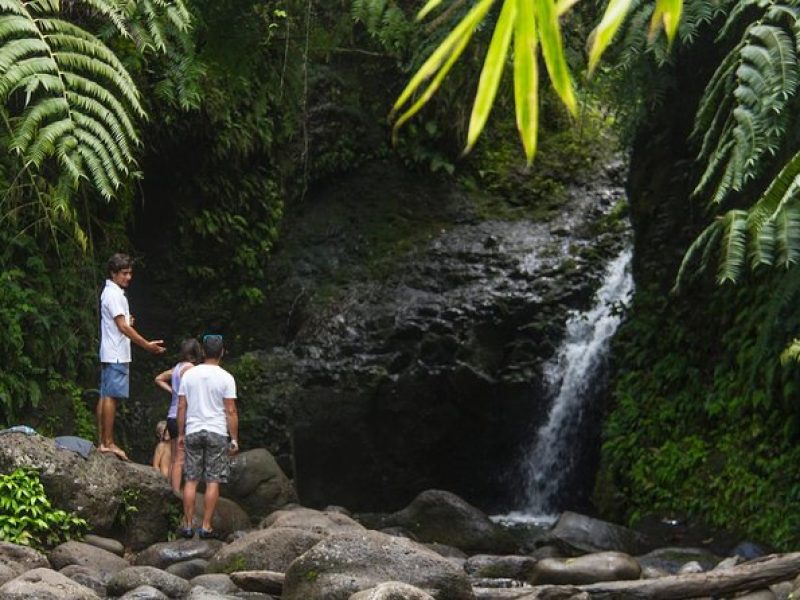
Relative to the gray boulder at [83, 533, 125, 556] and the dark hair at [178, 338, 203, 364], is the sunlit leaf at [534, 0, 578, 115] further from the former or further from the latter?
the dark hair at [178, 338, 203, 364]

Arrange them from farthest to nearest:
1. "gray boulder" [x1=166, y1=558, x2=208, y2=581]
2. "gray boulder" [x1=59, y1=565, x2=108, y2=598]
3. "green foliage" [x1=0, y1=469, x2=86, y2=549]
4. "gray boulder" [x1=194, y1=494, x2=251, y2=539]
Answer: "gray boulder" [x1=194, y1=494, x2=251, y2=539], "green foliage" [x1=0, y1=469, x2=86, y2=549], "gray boulder" [x1=166, y1=558, x2=208, y2=581], "gray boulder" [x1=59, y1=565, x2=108, y2=598]

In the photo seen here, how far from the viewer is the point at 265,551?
720cm

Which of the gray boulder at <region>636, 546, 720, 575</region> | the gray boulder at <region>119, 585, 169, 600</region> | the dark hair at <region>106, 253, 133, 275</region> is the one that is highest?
the dark hair at <region>106, 253, 133, 275</region>

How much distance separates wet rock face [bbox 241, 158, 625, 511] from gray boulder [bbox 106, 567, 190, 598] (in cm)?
444

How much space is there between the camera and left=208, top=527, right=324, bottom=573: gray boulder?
714 centimetres

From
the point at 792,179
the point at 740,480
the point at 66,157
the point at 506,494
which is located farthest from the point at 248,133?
the point at 792,179

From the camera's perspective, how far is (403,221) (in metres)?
13.9

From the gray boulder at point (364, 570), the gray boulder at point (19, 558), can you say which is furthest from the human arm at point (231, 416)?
the gray boulder at point (364, 570)

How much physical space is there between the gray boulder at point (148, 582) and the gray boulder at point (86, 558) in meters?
0.42

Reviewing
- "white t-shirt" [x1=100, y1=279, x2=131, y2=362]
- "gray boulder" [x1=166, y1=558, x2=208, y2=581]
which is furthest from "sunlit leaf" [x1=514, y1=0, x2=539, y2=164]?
"white t-shirt" [x1=100, y1=279, x2=131, y2=362]

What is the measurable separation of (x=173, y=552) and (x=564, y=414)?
4.92 metres

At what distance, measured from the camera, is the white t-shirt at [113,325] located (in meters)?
8.69

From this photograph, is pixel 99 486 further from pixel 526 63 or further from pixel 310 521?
pixel 526 63

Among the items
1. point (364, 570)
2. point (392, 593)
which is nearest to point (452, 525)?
point (364, 570)
